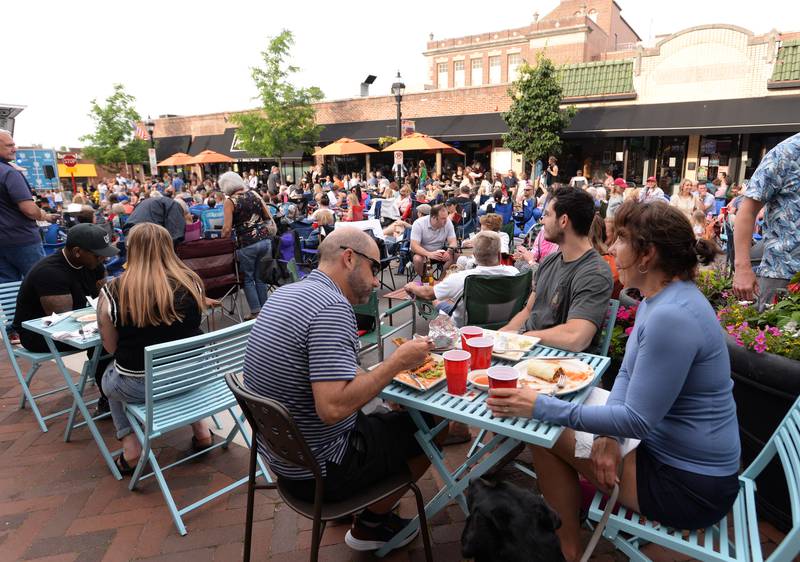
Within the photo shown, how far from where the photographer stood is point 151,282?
253 centimetres

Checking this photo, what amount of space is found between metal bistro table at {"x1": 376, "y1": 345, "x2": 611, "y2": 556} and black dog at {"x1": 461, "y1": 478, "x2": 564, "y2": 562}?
0.62 ft

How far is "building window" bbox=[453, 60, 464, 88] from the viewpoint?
1275 inches

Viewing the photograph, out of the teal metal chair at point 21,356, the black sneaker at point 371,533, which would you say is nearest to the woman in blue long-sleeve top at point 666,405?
the black sneaker at point 371,533

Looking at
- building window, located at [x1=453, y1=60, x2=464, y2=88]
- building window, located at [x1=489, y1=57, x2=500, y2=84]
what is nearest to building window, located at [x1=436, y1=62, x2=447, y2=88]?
building window, located at [x1=453, y1=60, x2=464, y2=88]

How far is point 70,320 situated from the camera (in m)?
3.13

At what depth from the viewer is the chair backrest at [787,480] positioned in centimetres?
130

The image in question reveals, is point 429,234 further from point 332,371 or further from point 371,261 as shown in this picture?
point 332,371

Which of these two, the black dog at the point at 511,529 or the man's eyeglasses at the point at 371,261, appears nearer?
the black dog at the point at 511,529

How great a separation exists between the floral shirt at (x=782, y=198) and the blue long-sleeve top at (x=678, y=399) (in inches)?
62.9

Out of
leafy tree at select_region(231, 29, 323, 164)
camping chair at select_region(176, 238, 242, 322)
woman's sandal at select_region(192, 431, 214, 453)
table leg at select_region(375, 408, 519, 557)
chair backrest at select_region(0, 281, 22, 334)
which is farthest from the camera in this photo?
leafy tree at select_region(231, 29, 323, 164)

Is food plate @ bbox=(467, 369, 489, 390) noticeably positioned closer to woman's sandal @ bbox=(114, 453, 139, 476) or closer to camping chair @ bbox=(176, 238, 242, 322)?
woman's sandal @ bbox=(114, 453, 139, 476)

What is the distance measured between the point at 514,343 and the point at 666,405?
82 cm

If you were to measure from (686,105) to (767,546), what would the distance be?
17.0m

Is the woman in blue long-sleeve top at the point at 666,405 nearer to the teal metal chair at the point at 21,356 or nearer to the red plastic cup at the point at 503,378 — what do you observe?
the red plastic cup at the point at 503,378
